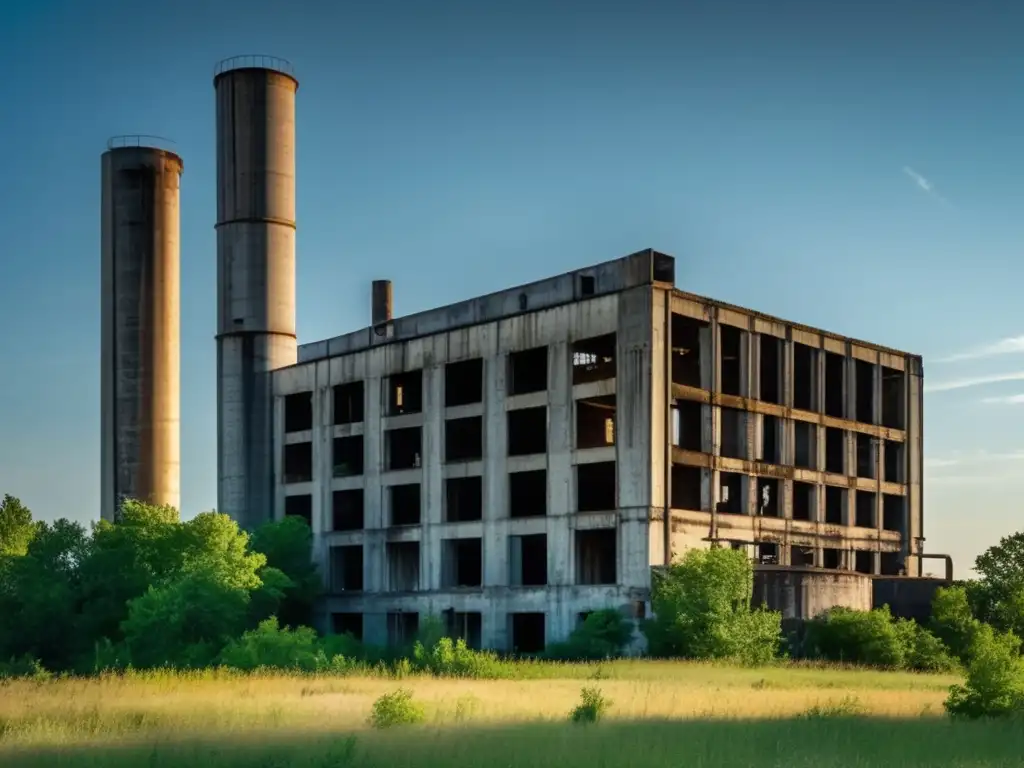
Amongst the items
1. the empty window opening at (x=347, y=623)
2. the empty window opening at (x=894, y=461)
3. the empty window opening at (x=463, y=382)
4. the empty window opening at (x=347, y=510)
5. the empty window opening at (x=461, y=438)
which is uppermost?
the empty window opening at (x=463, y=382)

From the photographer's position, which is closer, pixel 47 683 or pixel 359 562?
pixel 47 683

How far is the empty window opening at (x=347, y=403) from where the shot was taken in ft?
202

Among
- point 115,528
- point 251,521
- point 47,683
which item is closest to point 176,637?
point 115,528

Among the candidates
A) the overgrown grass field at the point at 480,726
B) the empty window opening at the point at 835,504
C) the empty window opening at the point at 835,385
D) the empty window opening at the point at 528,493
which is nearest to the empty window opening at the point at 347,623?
the empty window opening at the point at 528,493

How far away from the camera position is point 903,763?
54.6 ft

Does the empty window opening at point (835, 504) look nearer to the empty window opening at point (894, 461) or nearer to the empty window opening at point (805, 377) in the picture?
the empty window opening at point (805, 377)

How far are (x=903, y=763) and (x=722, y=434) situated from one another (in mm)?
35469

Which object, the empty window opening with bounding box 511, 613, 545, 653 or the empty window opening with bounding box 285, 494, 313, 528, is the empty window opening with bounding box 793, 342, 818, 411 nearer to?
the empty window opening with bounding box 511, 613, 545, 653

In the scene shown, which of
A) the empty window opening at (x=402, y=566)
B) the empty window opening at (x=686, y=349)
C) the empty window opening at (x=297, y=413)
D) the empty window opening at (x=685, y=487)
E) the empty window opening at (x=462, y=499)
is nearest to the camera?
the empty window opening at (x=685, y=487)

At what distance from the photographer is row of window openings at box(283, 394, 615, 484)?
52906mm

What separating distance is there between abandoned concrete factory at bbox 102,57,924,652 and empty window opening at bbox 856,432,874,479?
0.10 metres

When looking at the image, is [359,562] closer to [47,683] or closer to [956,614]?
[956,614]

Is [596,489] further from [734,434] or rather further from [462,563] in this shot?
[462,563]

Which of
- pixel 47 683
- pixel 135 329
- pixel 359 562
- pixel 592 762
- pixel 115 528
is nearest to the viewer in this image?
pixel 592 762
